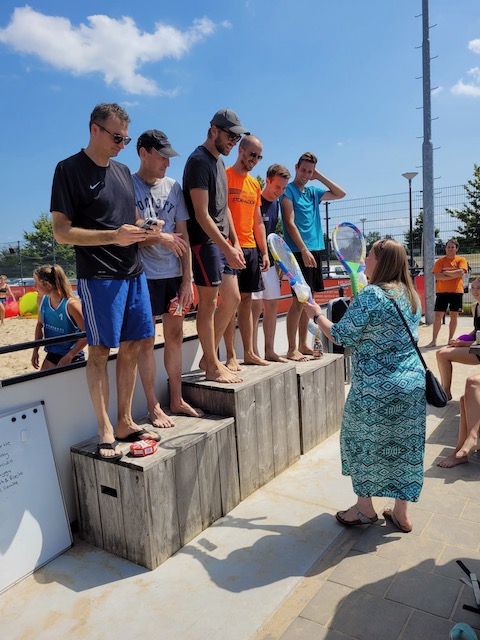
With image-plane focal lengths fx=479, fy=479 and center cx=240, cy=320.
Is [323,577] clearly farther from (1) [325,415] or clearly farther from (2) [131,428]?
(1) [325,415]

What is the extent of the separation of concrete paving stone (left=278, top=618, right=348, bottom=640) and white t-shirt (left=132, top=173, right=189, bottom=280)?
207cm

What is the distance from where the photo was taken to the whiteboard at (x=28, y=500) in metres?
2.40

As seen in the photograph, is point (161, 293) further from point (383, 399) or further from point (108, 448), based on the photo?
point (383, 399)

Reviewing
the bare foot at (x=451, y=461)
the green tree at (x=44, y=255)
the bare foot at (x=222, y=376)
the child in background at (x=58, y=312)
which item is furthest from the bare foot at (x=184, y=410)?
the green tree at (x=44, y=255)

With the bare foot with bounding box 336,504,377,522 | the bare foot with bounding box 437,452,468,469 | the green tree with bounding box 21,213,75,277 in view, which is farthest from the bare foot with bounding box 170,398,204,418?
the green tree with bounding box 21,213,75,277

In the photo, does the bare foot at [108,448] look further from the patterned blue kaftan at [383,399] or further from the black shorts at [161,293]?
the patterned blue kaftan at [383,399]

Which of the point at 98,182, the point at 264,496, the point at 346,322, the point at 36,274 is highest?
the point at 98,182

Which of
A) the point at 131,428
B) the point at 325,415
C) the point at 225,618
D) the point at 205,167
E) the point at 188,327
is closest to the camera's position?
the point at 225,618

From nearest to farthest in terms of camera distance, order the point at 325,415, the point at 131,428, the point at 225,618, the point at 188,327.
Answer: the point at 225,618
the point at 131,428
the point at 325,415
the point at 188,327

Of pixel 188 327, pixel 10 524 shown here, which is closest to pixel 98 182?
pixel 10 524

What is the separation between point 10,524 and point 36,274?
1.69m

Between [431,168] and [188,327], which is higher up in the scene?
[431,168]

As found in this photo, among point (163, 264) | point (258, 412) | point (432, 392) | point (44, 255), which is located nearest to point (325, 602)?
point (432, 392)

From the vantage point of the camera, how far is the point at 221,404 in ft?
10.4
